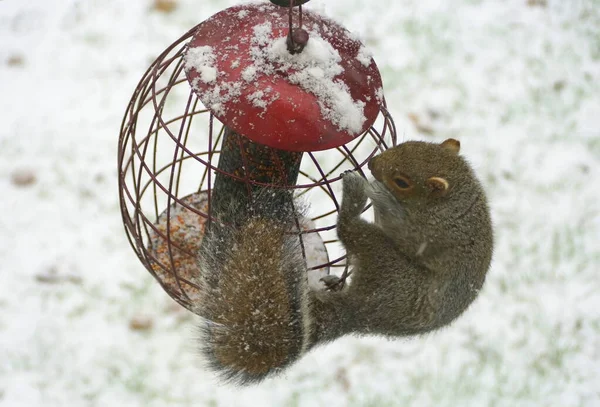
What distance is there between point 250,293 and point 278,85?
18.4 inches

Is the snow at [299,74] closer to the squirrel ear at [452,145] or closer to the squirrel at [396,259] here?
the squirrel at [396,259]

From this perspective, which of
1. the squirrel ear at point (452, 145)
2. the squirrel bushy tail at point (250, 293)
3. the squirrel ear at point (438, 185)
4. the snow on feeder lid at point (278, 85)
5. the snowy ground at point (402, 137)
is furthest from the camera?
the snowy ground at point (402, 137)

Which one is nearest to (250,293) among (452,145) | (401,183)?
(401,183)

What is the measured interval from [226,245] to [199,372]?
1344 mm

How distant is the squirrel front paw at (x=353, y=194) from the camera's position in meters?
1.60

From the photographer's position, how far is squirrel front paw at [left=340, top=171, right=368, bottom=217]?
5.25 feet

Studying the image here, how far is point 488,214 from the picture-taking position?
1.72 metres

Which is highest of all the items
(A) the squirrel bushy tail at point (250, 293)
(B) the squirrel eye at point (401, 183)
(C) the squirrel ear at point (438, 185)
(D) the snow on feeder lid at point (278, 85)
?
(D) the snow on feeder lid at point (278, 85)

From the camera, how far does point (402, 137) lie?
2.50m

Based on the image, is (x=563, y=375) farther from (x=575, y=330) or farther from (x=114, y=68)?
(x=114, y=68)

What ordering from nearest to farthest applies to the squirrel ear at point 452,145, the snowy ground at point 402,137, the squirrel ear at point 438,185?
the squirrel ear at point 438,185
the squirrel ear at point 452,145
the snowy ground at point 402,137

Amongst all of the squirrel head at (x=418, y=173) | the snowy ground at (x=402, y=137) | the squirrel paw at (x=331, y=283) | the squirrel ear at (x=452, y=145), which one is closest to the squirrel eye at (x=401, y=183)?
the squirrel head at (x=418, y=173)

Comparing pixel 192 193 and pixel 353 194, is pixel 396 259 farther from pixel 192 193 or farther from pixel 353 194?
pixel 192 193

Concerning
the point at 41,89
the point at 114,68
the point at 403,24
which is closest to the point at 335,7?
the point at 403,24
